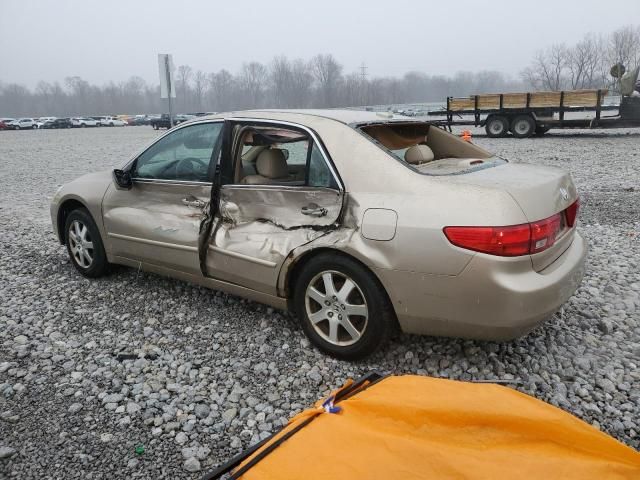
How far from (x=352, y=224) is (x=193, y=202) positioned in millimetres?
1416

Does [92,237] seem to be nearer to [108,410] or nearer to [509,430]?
[108,410]

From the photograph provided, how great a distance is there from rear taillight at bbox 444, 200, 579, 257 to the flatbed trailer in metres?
18.0

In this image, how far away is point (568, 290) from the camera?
3.07m

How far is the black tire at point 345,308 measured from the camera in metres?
3.05

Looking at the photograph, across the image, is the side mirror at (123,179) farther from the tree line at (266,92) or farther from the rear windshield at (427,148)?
the tree line at (266,92)

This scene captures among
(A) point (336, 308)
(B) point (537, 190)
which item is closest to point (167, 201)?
(A) point (336, 308)

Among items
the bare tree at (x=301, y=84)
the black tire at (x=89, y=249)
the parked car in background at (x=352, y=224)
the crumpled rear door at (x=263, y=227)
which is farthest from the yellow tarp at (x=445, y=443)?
the bare tree at (x=301, y=84)

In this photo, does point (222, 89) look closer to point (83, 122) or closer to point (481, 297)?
point (83, 122)

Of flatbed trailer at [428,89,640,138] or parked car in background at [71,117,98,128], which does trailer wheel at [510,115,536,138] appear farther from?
parked car in background at [71,117,98,128]

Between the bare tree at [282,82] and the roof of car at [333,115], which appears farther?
the bare tree at [282,82]

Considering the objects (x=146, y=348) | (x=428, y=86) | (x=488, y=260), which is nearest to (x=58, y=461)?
(x=146, y=348)

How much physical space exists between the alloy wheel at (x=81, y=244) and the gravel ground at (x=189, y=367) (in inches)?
7.9

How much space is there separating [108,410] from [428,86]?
13918cm

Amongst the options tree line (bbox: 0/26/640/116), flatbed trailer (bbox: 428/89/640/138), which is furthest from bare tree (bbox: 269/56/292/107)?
flatbed trailer (bbox: 428/89/640/138)
